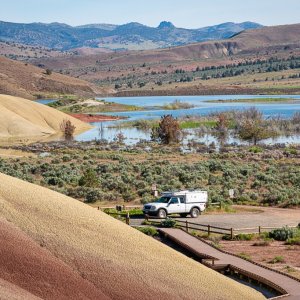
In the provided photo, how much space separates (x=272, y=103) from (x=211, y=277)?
459 ft

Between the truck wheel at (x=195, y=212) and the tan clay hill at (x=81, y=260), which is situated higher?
the tan clay hill at (x=81, y=260)

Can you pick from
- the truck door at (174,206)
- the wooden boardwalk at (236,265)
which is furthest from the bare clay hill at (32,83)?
the wooden boardwalk at (236,265)

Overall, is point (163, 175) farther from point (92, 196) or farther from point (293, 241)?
point (293, 241)

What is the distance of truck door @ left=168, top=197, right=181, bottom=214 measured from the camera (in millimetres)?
38594

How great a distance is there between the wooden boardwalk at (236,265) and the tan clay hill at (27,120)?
6897 centimetres

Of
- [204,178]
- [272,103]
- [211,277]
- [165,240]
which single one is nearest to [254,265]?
[211,277]

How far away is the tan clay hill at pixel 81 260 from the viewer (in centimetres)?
1931

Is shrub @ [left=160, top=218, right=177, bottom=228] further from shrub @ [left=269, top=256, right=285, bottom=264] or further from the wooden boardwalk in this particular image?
shrub @ [left=269, top=256, right=285, bottom=264]

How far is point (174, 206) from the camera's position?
127ft

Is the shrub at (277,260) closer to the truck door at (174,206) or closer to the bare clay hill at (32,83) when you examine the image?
the truck door at (174,206)

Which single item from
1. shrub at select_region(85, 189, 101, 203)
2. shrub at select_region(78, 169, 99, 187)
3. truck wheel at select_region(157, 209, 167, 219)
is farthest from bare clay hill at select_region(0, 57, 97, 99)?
truck wheel at select_region(157, 209, 167, 219)

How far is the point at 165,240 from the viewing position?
3189cm

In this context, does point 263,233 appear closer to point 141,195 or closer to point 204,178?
point 141,195

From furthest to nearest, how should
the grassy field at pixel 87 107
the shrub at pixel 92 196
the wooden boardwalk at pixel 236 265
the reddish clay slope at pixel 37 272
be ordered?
the grassy field at pixel 87 107 < the shrub at pixel 92 196 < the wooden boardwalk at pixel 236 265 < the reddish clay slope at pixel 37 272
